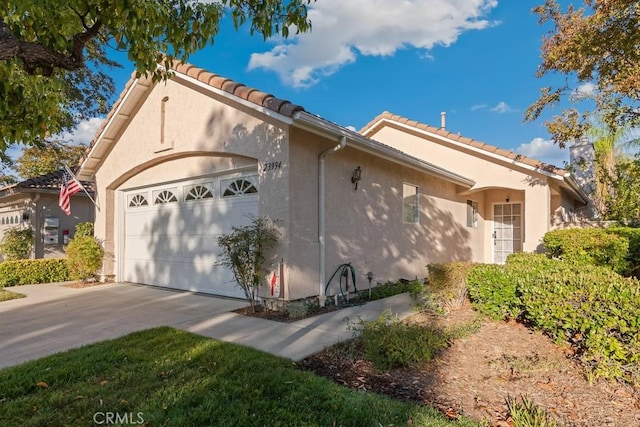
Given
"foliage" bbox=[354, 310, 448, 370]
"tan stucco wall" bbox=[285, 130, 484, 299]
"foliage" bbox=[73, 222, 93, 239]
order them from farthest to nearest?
"foliage" bbox=[73, 222, 93, 239], "tan stucco wall" bbox=[285, 130, 484, 299], "foliage" bbox=[354, 310, 448, 370]

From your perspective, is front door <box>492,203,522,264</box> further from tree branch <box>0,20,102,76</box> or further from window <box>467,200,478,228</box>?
tree branch <box>0,20,102,76</box>

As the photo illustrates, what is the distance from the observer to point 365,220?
877 centimetres

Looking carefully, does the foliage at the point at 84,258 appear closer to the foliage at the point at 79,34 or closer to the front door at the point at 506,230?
the foliage at the point at 79,34

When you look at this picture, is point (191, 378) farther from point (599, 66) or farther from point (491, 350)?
point (599, 66)

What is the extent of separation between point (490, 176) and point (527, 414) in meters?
10.5

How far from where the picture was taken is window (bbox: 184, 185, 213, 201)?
886 cm

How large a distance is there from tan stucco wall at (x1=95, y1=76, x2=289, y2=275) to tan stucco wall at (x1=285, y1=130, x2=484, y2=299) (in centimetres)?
55

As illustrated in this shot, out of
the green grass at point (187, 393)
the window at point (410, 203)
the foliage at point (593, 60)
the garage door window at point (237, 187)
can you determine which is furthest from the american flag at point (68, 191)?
the foliage at point (593, 60)

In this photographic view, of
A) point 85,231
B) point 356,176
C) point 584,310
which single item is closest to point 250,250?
point 356,176

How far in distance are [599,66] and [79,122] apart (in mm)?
18392

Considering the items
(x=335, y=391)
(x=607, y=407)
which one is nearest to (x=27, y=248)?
(x=335, y=391)

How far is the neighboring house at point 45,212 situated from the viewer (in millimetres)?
13102

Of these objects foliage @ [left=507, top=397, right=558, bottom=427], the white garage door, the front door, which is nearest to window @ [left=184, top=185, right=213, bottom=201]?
the white garage door

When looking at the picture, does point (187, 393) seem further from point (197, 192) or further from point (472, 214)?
point (472, 214)
